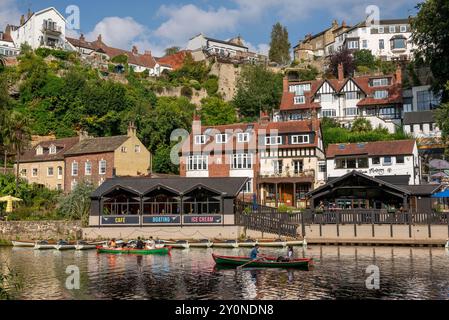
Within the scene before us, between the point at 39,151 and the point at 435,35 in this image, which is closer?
the point at 435,35

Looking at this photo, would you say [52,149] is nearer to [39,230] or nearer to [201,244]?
[39,230]

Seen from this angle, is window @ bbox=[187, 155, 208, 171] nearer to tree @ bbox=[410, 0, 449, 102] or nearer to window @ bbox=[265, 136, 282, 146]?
window @ bbox=[265, 136, 282, 146]

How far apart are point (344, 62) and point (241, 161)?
43.4 metres

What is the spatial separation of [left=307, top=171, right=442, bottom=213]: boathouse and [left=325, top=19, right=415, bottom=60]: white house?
6367cm

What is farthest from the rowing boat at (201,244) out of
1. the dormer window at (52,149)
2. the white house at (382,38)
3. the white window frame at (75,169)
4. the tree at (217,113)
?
the white house at (382,38)

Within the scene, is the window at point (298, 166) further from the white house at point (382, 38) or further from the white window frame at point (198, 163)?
the white house at point (382, 38)

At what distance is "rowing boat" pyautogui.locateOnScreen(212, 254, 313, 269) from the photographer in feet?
106

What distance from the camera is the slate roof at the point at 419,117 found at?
237 feet

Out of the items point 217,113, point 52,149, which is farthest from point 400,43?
point 52,149

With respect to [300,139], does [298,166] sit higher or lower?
lower

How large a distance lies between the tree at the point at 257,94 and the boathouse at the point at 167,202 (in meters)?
43.6

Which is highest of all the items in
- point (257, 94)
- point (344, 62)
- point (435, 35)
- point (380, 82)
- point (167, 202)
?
point (344, 62)

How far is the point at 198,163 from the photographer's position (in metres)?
66.2
